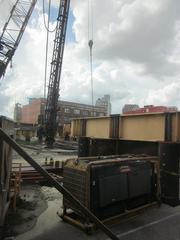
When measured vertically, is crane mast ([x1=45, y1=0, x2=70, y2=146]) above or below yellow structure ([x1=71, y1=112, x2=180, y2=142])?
above

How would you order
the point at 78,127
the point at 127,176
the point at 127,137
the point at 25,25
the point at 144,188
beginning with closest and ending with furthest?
the point at 127,176 < the point at 144,188 < the point at 127,137 < the point at 78,127 < the point at 25,25

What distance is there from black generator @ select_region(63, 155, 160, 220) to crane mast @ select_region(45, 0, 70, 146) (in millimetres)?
→ 21970

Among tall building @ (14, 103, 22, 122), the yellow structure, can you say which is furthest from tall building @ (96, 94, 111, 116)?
the yellow structure

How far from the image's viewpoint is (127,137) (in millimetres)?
9742

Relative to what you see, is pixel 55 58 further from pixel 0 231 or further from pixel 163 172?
pixel 0 231

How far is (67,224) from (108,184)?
1.39 metres

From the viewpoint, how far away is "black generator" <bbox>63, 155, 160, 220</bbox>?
6.75 m

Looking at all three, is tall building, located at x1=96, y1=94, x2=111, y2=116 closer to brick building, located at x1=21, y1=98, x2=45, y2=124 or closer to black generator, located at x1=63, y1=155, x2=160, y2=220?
brick building, located at x1=21, y1=98, x2=45, y2=124

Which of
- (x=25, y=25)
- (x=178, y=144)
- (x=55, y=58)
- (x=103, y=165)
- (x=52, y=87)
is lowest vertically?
(x=103, y=165)

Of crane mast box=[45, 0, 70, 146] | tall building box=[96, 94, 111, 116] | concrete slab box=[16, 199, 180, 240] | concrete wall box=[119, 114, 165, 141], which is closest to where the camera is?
concrete slab box=[16, 199, 180, 240]

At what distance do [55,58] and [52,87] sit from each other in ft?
9.58

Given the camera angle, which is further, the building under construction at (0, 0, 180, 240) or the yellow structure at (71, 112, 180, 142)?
the yellow structure at (71, 112, 180, 142)

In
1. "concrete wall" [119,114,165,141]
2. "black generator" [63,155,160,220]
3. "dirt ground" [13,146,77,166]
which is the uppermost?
"concrete wall" [119,114,165,141]

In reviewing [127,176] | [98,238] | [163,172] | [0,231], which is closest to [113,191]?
[127,176]
